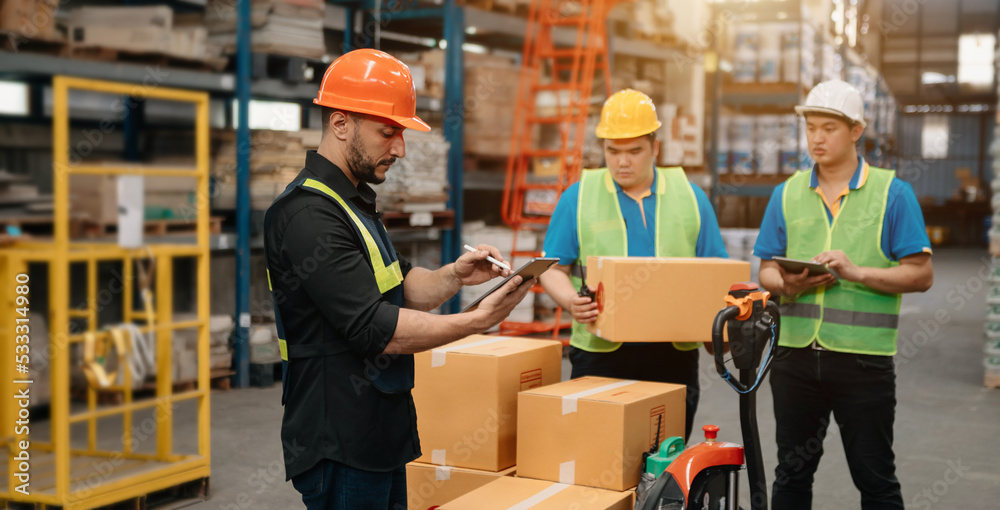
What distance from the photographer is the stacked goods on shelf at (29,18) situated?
16.0 feet

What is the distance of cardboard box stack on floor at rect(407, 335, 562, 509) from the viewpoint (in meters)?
2.71

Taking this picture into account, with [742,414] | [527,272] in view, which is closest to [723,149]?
[742,414]

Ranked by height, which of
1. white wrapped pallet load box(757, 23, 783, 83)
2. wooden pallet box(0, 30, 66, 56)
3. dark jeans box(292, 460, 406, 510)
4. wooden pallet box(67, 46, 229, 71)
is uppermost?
white wrapped pallet load box(757, 23, 783, 83)

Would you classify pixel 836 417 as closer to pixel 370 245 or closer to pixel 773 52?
pixel 370 245

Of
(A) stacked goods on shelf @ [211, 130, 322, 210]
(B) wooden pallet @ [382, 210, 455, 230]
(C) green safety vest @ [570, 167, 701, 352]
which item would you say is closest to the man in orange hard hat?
(C) green safety vest @ [570, 167, 701, 352]

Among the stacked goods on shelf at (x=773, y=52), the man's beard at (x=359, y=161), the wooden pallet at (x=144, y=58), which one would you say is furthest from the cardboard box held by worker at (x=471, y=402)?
the stacked goods on shelf at (x=773, y=52)

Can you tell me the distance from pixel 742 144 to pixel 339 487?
10.0m

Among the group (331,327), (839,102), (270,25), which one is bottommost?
(331,327)

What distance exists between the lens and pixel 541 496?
2.42 meters

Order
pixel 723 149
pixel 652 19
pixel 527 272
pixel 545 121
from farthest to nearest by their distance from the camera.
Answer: pixel 723 149 → pixel 652 19 → pixel 545 121 → pixel 527 272

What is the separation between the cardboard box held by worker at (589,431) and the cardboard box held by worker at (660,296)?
263 mm

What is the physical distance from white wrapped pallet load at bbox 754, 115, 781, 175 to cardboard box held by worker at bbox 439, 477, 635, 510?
9225mm

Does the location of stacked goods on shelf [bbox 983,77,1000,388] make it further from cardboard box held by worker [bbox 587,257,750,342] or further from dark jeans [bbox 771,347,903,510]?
cardboard box held by worker [bbox 587,257,750,342]

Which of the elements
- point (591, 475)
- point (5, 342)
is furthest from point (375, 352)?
point (5, 342)
